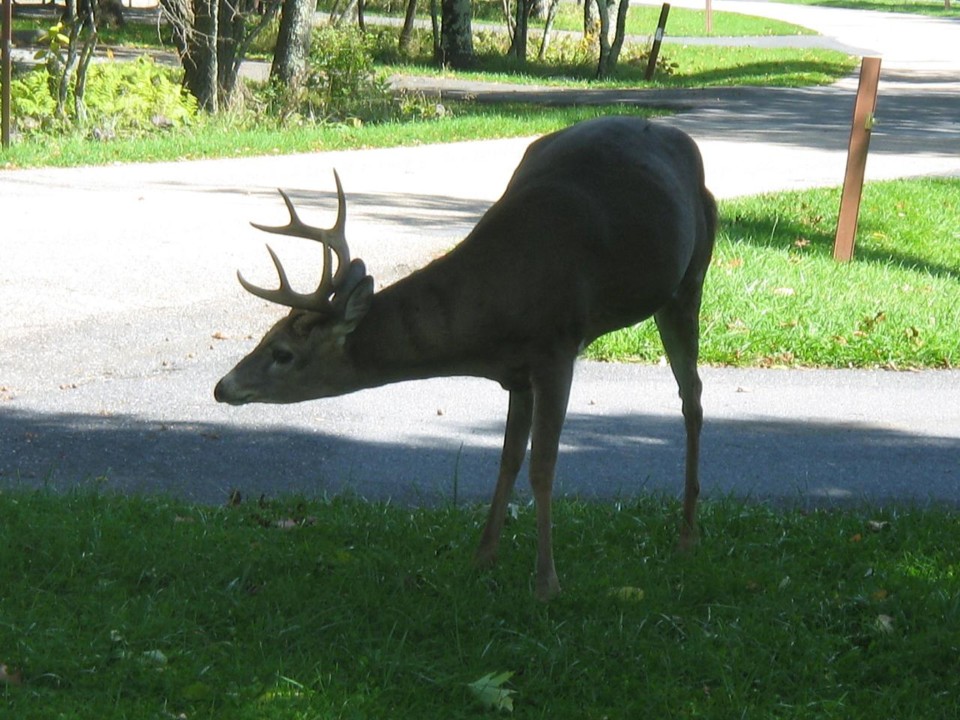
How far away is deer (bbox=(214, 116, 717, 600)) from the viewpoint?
4.92 metres

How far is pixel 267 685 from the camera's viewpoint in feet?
14.6

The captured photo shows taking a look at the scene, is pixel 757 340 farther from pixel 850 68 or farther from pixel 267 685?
pixel 850 68

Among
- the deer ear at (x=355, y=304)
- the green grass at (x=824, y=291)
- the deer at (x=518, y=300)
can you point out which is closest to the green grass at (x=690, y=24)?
the green grass at (x=824, y=291)

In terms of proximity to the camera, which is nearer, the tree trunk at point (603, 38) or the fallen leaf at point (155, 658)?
the fallen leaf at point (155, 658)

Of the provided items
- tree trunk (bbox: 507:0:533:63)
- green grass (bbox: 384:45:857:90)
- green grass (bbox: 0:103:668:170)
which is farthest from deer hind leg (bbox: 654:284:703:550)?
tree trunk (bbox: 507:0:533:63)

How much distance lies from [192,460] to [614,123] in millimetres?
2676

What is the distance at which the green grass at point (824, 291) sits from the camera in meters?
9.12

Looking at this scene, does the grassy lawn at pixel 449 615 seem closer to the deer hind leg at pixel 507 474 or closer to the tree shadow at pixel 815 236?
the deer hind leg at pixel 507 474

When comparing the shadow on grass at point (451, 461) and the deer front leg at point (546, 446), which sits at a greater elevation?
the deer front leg at point (546, 446)

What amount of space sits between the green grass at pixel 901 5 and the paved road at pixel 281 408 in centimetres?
5594

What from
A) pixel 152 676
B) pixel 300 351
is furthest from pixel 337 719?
pixel 300 351

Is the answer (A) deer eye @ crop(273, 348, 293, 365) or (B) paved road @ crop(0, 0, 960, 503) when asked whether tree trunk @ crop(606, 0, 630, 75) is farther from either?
(A) deer eye @ crop(273, 348, 293, 365)

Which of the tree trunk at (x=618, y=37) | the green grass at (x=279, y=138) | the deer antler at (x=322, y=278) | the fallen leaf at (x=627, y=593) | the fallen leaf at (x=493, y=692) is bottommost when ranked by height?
the fallen leaf at (x=493, y=692)

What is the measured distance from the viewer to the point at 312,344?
4.91 metres
